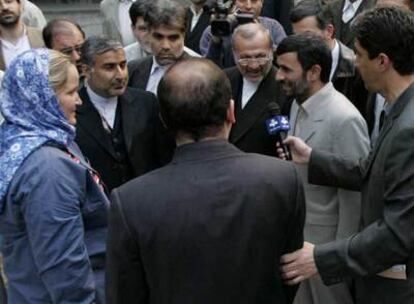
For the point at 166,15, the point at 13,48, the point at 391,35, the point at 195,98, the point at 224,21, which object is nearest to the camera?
the point at 195,98

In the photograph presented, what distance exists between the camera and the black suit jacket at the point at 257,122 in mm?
3254

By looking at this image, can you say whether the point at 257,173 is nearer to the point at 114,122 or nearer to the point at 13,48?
the point at 114,122

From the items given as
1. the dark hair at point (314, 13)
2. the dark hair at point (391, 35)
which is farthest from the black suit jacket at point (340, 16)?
the dark hair at point (391, 35)

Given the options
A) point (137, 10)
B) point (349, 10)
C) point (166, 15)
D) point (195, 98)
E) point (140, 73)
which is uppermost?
point (195, 98)

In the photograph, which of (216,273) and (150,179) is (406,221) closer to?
(216,273)

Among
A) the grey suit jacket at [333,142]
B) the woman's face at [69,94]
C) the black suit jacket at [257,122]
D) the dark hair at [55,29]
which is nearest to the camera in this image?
the woman's face at [69,94]

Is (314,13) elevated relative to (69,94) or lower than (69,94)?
lower

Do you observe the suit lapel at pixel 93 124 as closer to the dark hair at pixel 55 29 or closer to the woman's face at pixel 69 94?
the woman's face at pixel 69 94

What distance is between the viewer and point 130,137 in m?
3.09

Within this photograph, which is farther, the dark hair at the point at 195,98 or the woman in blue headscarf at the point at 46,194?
the woman in blue headscarf at the point at 46,194

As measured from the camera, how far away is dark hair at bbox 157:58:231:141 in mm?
1615

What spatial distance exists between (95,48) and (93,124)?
406mm

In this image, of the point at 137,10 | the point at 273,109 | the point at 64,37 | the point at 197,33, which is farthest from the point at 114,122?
the point at 197,33

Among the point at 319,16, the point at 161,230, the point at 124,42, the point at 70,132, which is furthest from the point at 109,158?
the point at 124,42
